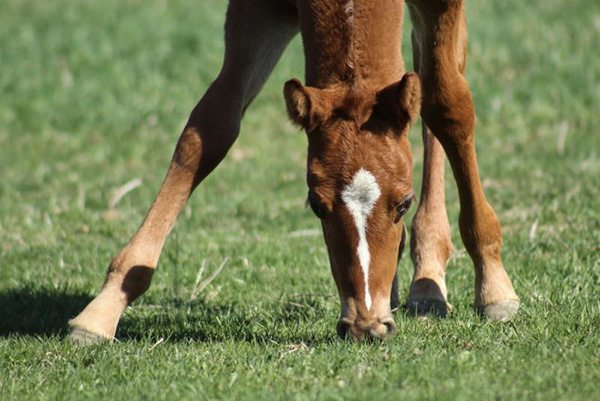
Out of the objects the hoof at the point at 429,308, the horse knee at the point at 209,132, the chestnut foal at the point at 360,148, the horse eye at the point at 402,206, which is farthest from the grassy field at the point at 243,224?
the horse knee at the point at 209,132

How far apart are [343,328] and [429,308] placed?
3.42ft

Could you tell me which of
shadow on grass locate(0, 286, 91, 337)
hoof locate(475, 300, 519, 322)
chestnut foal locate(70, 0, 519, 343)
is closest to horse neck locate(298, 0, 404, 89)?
chestnut foal locate(70, 0, 519, 343)

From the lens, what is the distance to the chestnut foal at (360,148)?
4.05 meters

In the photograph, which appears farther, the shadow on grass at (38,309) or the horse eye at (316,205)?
the shadow on grass at (38,309)

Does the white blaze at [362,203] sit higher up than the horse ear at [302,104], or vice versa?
the horse ear at [302,104]

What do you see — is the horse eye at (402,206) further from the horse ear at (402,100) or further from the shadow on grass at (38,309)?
the shadow on grass at (38,309)

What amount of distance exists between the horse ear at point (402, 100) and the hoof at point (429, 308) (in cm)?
117

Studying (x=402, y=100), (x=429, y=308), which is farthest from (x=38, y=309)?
(x=402, y=100)

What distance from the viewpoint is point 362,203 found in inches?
158

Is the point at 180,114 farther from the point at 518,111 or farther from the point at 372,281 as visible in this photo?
the point at 372,281

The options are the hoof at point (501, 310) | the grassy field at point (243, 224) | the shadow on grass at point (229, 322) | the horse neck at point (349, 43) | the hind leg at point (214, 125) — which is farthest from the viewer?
the hind leg at point (214, 125)

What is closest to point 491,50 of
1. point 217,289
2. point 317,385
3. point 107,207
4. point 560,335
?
point 107,207

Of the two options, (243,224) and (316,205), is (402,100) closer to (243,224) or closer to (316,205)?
(316,205)

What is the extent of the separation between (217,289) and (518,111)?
18.3 feet
